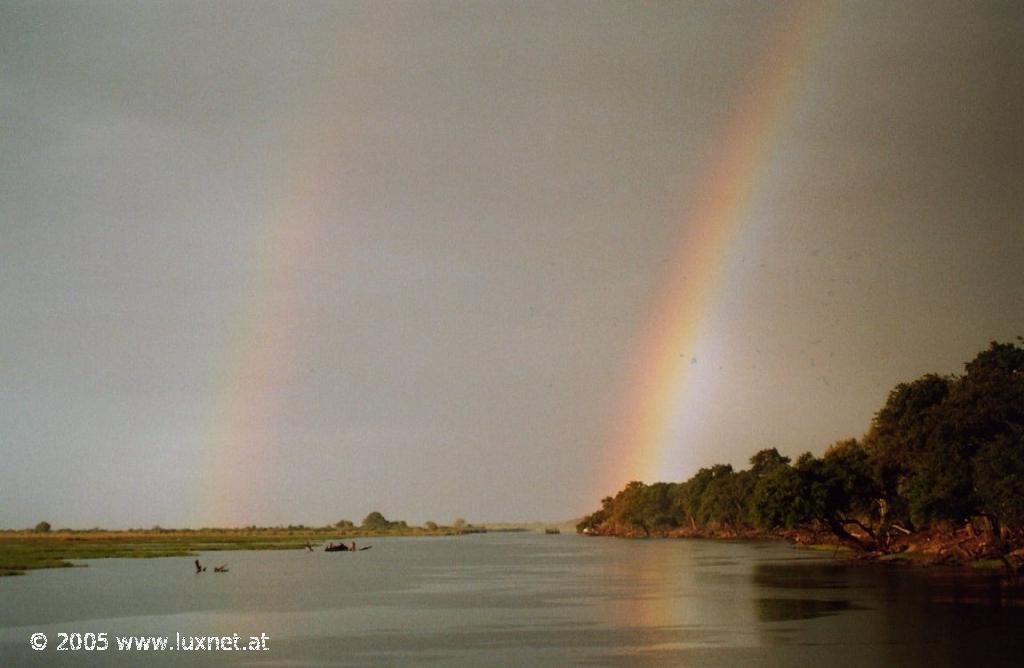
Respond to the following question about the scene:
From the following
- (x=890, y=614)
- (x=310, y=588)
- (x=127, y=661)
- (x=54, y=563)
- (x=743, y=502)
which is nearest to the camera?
(x=127, y=661)

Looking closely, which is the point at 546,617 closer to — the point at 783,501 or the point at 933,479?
the point at 933,479

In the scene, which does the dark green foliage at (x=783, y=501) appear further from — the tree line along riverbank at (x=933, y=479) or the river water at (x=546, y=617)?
the river water at (x=546, y=617)

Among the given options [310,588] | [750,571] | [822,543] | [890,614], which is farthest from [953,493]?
[822,543]

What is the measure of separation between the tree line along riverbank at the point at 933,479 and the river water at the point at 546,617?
4.87m

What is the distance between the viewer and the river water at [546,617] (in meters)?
31.1

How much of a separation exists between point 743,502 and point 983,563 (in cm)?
7512

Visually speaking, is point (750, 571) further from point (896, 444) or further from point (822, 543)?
point (822, 543)

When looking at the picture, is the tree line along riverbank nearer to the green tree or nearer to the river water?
the river water

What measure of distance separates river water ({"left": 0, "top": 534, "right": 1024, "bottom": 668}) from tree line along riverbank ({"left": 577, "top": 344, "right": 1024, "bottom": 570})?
192 inches

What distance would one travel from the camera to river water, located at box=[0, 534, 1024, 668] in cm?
3114

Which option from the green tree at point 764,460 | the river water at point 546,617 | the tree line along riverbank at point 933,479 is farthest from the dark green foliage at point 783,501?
the green tree at point 764,460

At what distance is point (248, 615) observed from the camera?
45531 mm

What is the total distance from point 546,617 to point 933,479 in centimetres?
3349

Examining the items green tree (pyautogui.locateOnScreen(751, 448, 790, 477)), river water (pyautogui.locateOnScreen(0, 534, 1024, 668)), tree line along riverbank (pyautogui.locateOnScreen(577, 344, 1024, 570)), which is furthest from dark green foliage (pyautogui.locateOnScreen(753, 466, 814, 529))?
green tree (pyautogui.locateOnScreen(751, 448, 790, 477))
